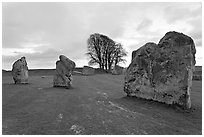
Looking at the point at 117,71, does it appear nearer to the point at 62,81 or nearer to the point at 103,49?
the point at 103,49

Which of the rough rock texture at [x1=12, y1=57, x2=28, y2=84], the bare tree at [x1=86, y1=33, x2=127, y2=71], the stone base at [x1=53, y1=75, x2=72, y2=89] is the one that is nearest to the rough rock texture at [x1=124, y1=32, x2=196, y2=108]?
the stone base at [x1=53, y1=75, x2=72, y2=89]

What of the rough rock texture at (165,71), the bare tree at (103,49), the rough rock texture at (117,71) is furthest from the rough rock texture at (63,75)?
the bare tree at (103,49)

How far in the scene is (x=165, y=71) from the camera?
10.9 meters

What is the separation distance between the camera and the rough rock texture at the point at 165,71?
10156mm

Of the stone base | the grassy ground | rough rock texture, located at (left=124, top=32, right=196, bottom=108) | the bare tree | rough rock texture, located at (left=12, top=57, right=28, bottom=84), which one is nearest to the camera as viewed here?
the grassy ground

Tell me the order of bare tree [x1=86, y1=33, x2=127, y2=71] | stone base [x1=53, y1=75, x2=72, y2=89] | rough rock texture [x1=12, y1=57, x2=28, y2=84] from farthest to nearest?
bare tree [x1=86, y1=33, x2=127, y2=71] → rough rock texture [x1=12, y1=57, x2=28, y2=84] → stone base [x1=53, y1=75, x2=72, y2=89]

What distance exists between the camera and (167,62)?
1094 cm

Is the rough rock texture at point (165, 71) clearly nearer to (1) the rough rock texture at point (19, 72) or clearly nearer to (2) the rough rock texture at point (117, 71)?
(1) the rough rock texture at point (19, 72)

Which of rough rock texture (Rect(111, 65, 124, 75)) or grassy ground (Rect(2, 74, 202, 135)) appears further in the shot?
rough rock texture (Rect(111, 65, 124, 75))

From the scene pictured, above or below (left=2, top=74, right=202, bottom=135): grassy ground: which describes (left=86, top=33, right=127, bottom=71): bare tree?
above

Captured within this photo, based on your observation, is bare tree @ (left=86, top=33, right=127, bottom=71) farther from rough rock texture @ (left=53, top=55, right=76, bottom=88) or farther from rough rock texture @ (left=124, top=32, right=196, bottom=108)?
rough rock texture @ (left=124, top=32, right=196, bottom=108)

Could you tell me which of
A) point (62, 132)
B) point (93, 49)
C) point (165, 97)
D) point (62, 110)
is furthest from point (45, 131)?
point (93, 49)

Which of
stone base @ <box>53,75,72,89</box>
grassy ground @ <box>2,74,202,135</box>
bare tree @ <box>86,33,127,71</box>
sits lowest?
grassy ground @ <box>2,74,202,135</box>

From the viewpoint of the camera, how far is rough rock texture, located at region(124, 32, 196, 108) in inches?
400
